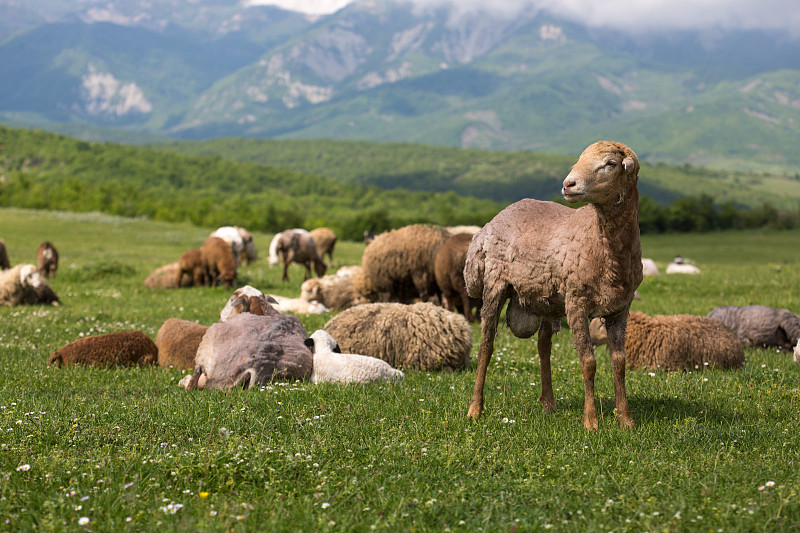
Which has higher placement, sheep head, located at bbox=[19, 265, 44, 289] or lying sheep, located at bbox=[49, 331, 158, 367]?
sheep head, located at bbox=[19, 265, 44, 289]

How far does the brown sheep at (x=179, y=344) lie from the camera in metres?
9.48

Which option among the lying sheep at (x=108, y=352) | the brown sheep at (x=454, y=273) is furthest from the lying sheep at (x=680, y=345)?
the lying sheep at (x=108, y=352)

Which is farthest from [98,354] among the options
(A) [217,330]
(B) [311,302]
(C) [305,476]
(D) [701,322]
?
(D) [701,322]

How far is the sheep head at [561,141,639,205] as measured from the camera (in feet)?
17.9

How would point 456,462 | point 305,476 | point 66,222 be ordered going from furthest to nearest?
point 66,222 < point 456,462 < point 305,476

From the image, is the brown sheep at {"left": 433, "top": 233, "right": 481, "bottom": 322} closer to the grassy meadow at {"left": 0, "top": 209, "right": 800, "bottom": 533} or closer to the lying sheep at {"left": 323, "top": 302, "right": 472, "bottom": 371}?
the lying sheep at {"left": 323, "top": 302, "right": 472, "bottom": 371}

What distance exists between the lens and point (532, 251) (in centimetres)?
634

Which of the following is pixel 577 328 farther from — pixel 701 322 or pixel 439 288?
pixel 439 288

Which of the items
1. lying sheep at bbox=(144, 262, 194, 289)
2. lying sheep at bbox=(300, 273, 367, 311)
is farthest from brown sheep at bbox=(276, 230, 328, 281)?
lying sheep at bbox=(300, 273, 367, 311)

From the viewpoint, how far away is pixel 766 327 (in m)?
11.4

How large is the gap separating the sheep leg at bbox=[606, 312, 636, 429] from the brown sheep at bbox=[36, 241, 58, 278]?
74.5ft

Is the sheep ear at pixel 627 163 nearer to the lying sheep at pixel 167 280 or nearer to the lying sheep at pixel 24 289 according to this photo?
the lying sheep at pixel 24 289

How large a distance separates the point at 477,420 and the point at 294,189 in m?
172

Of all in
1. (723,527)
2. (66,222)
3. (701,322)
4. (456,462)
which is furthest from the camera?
(66,222)
